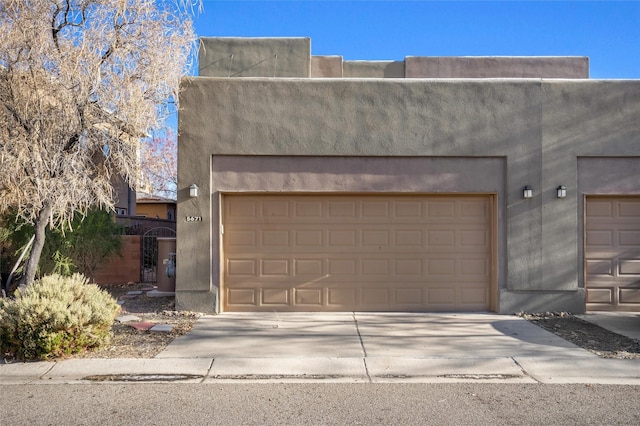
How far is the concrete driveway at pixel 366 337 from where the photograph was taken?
7.82 meters

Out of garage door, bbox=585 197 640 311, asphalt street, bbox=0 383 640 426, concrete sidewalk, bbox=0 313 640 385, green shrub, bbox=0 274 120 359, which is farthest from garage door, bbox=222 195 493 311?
asphalt street, bbox=0 383 640 426

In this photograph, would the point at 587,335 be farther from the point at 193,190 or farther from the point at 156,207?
the point at 156,207

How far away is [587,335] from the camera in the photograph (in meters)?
8.97

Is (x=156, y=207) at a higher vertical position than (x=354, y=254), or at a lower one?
higher

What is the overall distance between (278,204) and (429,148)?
3161mm

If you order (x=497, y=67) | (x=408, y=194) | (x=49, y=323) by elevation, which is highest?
(x=497, y=67)

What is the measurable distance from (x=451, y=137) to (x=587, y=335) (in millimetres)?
4300

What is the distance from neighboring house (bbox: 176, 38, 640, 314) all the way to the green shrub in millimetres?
3024

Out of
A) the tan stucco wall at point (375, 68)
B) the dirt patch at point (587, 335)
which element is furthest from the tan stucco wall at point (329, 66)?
the dirt patch at point (587, 335)

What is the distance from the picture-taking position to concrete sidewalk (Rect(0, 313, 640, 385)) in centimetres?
689

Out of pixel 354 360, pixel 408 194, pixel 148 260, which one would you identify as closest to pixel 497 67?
pixel 408 194

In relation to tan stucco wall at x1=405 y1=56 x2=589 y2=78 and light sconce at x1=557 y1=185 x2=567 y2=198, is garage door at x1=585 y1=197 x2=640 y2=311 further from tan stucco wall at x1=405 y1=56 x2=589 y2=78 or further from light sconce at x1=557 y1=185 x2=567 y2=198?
tan stucco wall at x1=405 y1=56 x2=589 y2=78

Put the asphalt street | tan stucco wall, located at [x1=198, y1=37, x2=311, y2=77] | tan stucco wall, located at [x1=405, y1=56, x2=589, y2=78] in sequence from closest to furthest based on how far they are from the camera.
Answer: the asphalt street
tan stucco wall, located at [x1=198, y1=37, x2=311, y2=77]
tan stucco wall, located at [x1=405, y1=56, x2=589, y2=78]

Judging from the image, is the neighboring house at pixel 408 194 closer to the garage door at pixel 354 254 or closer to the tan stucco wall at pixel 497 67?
the garage door at pixel 354 254
